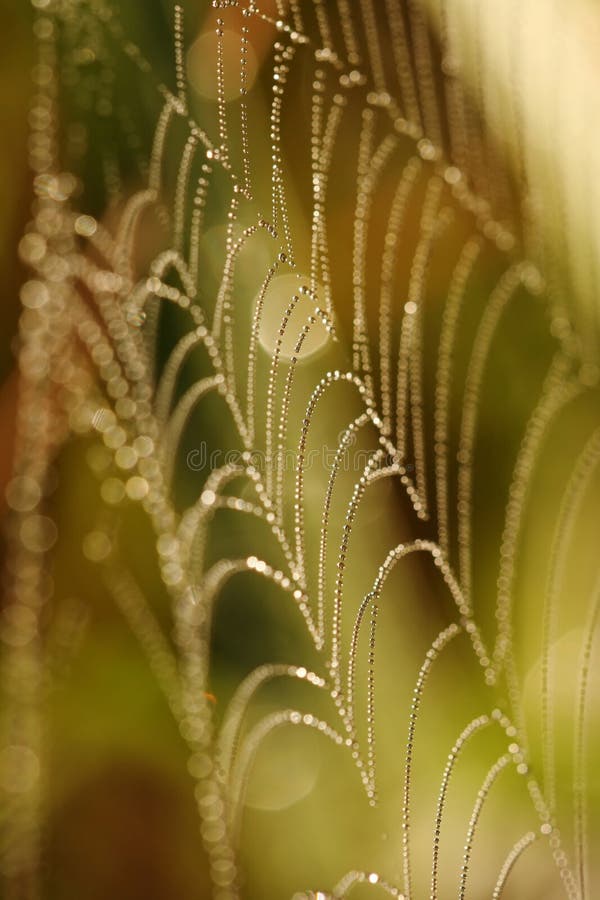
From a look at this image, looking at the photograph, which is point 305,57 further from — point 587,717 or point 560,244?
point 587,717

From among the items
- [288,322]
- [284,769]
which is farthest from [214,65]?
[284,769]

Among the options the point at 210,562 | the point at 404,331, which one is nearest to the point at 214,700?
the point at 210,562

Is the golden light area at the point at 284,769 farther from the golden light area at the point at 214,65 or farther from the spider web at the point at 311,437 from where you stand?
the golden light area at the point at 214,65

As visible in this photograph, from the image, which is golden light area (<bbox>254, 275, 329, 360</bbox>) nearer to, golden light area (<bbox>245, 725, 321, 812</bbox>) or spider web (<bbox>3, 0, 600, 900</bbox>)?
spider web (<bbox>3, 0, 600, 900</bbox>)

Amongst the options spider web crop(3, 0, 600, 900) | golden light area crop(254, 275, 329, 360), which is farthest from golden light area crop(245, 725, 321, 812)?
golden light area crop(254, 275, 329, 360)

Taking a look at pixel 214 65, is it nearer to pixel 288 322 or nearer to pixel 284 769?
pixel 288 322

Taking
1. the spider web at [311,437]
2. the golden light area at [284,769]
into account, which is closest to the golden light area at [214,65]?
the spider web at [311,437]

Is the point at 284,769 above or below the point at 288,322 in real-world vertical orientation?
below
